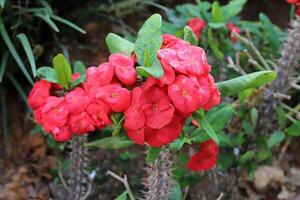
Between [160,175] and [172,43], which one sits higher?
[172,43]

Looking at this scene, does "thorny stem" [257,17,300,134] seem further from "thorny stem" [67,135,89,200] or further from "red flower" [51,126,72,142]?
"red flower" [51,126,72,142]

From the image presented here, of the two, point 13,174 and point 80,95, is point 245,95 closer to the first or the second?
point 80,95

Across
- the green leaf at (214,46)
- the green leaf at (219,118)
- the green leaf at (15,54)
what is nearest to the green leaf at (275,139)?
the green leaf at (214,46)

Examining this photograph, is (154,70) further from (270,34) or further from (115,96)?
(270,34)

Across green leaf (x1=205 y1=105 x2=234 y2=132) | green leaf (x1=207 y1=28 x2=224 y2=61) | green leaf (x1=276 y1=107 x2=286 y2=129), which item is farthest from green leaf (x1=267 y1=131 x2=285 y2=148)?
green leaf (x1=205 y1=105 x2=234 y2=132)

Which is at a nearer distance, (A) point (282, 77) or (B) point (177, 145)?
(B) point (177, 145)

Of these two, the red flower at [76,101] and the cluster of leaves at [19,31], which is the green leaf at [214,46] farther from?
the red flower at [76,101]

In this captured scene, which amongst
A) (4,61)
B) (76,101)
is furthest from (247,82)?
(4,61)
